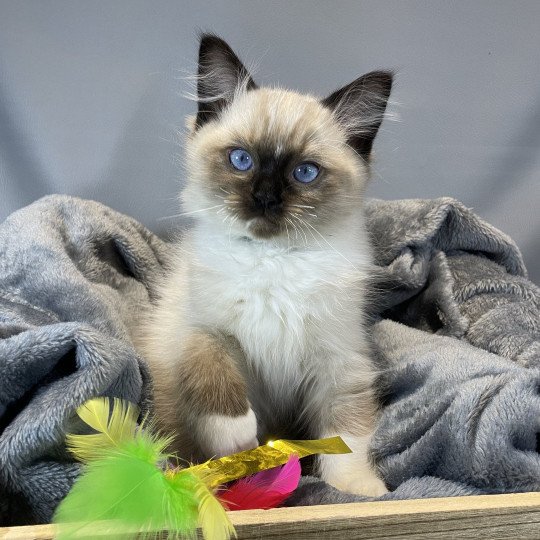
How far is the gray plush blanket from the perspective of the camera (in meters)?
0.81

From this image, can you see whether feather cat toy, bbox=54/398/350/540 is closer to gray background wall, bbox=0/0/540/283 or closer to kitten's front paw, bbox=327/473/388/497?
kitten's front paw, bbox=327/473/388/497

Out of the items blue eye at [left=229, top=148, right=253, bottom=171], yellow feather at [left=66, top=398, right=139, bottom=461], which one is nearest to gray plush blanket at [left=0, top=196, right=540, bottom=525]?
yellow feather at [left=66, top=398, right=139, bottom=461]

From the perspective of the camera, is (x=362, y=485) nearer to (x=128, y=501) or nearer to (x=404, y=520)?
(x=404, y=520)

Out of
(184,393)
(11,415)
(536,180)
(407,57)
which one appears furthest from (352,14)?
(11,415)

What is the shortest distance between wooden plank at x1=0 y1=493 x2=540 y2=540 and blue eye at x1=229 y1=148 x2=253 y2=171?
63 centimetres

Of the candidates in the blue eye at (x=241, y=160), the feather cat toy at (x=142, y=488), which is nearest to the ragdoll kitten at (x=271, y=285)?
the blue eye at (x=241, y=160)

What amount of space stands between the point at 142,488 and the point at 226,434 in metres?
0.28

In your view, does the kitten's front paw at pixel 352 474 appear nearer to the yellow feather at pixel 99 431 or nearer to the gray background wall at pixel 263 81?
the yellow feather at pixel 99 431

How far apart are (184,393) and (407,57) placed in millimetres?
1179

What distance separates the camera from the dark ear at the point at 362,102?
4.11ft

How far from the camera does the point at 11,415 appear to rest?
0.87 metres

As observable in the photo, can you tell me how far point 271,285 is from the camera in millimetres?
1104

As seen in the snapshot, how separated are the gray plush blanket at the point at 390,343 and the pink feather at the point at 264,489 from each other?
6 centimetres

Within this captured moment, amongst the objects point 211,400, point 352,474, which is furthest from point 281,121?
point 352,474
